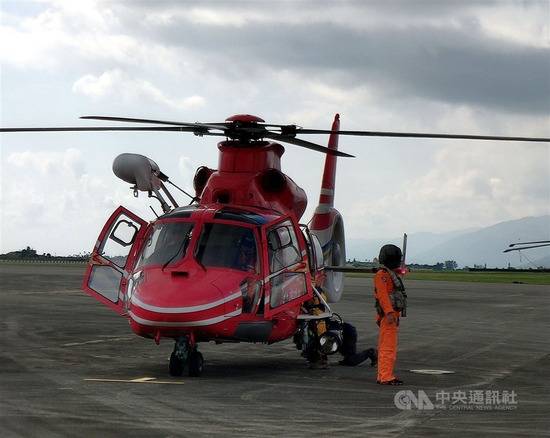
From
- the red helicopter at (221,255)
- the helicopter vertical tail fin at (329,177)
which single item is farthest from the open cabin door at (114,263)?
the helicopter vertical tail fin at (329,177)

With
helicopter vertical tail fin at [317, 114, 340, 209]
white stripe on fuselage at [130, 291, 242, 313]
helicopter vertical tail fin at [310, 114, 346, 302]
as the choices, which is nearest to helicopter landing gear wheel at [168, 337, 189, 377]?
white stripe on fuselage at [130, 291, 242, 313]

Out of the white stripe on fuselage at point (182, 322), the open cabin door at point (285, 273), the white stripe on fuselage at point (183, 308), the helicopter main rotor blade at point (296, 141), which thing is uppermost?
the helicopter main rotor blade at point (296, 141)

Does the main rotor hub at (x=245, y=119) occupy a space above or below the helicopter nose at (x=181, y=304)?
above

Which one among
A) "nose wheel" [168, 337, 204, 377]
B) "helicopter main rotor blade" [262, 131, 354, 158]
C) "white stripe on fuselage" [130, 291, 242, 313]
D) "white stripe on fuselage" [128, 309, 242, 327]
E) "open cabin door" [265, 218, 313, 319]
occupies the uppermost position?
"helicopter main rotor blade" [262, 131, 354, 158]

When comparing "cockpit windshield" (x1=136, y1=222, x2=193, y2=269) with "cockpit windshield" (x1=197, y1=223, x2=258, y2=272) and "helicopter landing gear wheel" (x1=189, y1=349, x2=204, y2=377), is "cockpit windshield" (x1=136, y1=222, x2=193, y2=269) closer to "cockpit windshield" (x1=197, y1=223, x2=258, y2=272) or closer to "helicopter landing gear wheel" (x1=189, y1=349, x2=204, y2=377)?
"cockpit windshield" (x1=197, y1=223, x2=258, y2=272)

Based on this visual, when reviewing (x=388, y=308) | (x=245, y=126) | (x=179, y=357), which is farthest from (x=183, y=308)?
(x=245, y=126)

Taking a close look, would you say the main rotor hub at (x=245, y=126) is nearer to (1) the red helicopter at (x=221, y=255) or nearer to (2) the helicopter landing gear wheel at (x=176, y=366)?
(1) the red helicopter at (x=221, y=255)

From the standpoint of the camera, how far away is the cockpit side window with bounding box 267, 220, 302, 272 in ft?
49.4

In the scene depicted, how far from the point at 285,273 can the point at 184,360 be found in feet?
7.25

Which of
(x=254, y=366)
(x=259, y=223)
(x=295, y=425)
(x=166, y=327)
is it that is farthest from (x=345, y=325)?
(x=295, y=425)

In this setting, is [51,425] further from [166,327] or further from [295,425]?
[166,327]

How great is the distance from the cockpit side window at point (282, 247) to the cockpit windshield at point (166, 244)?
53.9 inches

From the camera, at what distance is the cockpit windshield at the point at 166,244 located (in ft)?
47.2

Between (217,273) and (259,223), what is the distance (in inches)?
54.8
